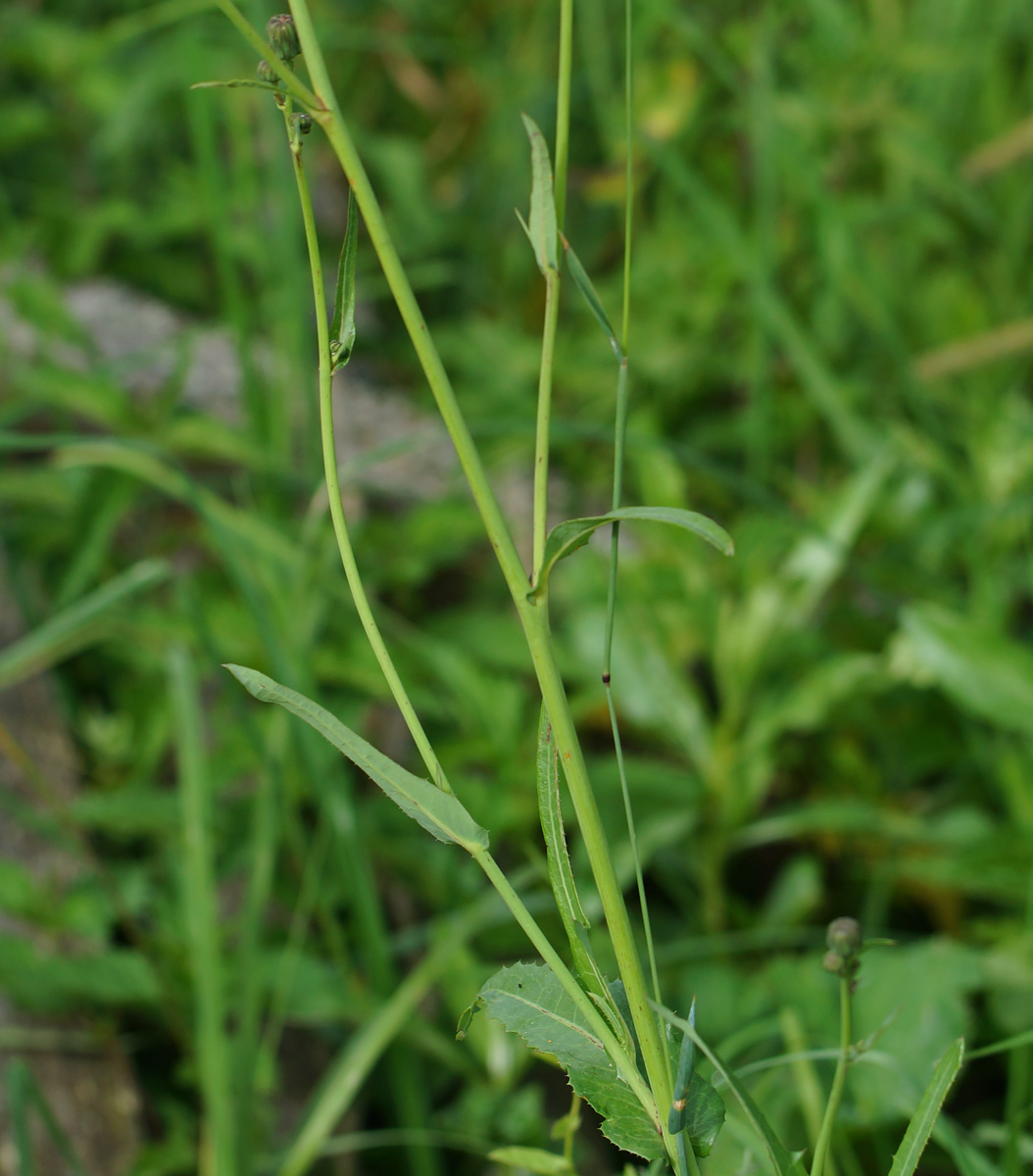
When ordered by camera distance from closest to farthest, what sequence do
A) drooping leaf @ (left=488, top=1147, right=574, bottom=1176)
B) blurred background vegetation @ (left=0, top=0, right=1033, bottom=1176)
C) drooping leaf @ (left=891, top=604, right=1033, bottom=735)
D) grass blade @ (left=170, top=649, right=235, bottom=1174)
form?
drooping leaf @ (left=488, top=1147, right=574, bottom=1176) < grass blade @ (left=170, top=649, right=235, bottom=1174) < blurred background vegetation @ (left=0, top=0, right=1033, bottom=1176) < drooping leaf @ (left=891, top=604, right=1033, bottom=735)

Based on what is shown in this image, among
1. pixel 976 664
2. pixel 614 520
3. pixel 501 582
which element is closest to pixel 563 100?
pixel 614 520

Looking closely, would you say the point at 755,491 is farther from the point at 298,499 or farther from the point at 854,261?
the point at 298,499

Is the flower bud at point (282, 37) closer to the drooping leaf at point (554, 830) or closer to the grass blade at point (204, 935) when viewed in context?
the drooping leaf at point (554, 830)

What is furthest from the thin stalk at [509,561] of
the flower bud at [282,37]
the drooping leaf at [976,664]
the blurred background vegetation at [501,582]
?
the drooping leaf at [976,664]

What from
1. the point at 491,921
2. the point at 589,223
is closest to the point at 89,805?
the point at 491,921

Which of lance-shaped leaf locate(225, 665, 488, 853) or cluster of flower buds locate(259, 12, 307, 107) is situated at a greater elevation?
cluster of flower buds locate(259, 12, 307, 107)

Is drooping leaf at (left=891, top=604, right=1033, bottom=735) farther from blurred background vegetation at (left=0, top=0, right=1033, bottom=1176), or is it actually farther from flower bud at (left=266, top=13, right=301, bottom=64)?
flower bud at (left=266, top=13, right=301, bottom=64)

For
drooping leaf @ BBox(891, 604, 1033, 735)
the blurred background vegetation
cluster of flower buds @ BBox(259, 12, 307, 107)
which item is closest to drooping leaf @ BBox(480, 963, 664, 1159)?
the blurred background vegetation
